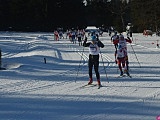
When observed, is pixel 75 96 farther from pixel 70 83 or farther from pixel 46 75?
pixel 46 75

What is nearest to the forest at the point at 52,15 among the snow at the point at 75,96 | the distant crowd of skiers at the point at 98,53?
the distant crowd of skiers at the point at 98,53

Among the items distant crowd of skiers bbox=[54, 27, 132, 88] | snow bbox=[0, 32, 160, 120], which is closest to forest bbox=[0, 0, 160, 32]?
distant crowd of skiers bbox=[54, 27, 132, 88]

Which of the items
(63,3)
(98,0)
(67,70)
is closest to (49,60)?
(67,70)

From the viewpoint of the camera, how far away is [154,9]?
71.6m

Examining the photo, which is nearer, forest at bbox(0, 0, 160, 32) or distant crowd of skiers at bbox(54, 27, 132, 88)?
distant crowd of skiers at bbox(54, 27, 132, 88)

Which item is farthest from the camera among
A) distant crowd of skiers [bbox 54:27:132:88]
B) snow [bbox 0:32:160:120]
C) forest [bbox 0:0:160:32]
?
forest [bbox 0:0:160:32]

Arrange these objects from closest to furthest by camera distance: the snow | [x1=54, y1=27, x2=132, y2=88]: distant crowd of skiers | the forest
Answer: the snow
[x1=54, y1=27, x2=132, y2=88]: distant crowd of skiers
the forest

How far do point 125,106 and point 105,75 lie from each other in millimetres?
7560

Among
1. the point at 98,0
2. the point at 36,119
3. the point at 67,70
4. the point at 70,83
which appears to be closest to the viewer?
the point at 36,119

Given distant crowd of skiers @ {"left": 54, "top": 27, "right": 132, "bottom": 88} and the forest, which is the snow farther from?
the forest

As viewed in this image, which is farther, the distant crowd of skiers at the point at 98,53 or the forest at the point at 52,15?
the forest at the point at 52,15

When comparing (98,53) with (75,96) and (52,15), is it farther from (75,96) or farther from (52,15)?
(52,15)

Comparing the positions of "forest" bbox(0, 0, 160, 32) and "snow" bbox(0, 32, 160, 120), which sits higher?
"forest" bbox(0, 0, 160, 32)

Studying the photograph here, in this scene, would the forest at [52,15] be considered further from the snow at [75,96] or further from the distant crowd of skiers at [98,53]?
the snow at [75,96]
